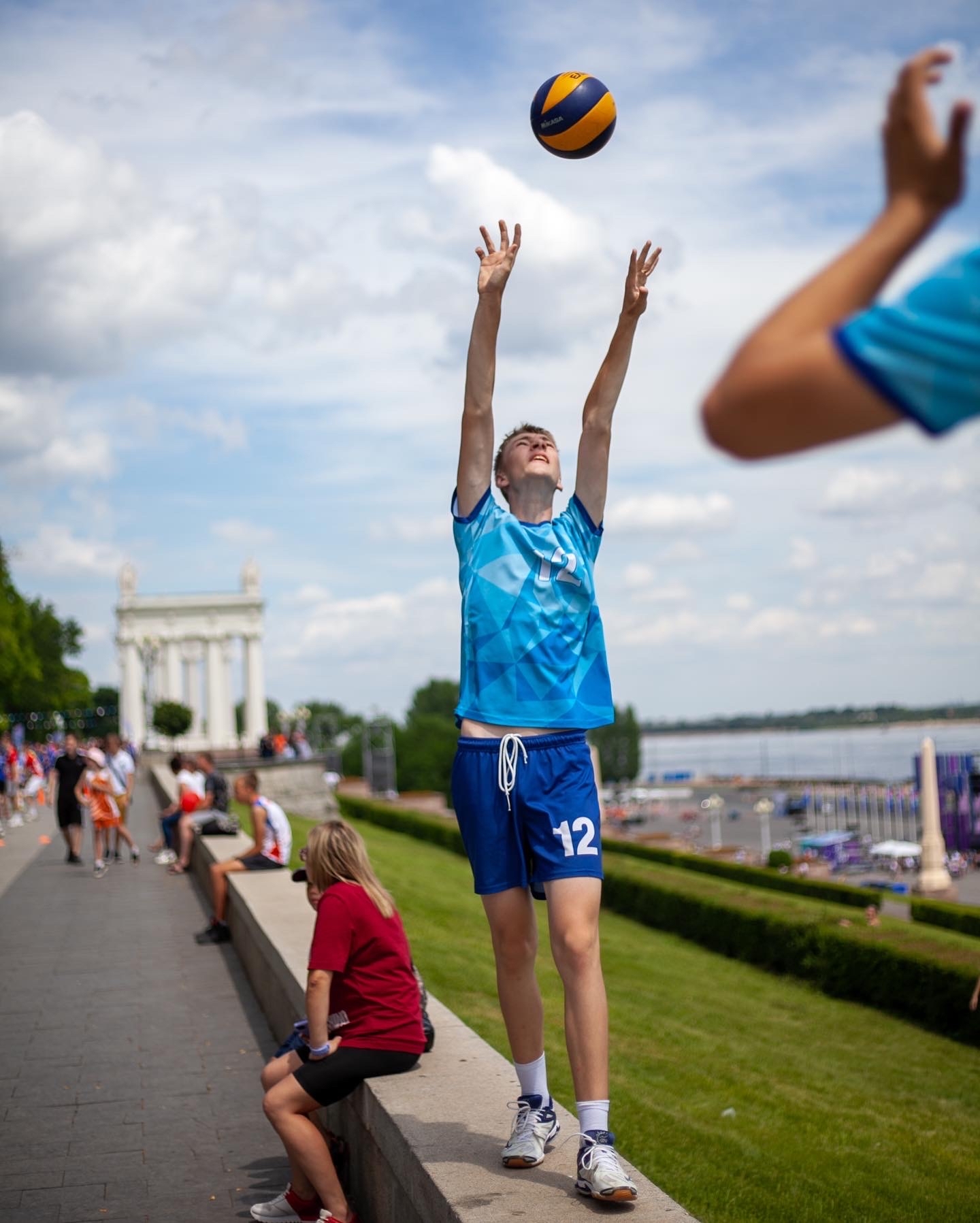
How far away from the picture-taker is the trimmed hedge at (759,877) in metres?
25.3

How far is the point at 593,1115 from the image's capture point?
3.66m

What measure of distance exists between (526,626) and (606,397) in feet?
2.53

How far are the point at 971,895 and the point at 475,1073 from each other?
3459 centimetres

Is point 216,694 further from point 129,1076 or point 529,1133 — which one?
point 529,1133

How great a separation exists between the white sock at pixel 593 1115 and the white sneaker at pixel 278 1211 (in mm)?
1846

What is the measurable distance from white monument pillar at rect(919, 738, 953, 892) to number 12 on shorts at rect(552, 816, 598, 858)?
30.1 metres

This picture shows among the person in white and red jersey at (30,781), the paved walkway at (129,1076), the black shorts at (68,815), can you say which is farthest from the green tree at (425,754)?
the paved walkway at (129,1076)

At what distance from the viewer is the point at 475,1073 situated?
5.03 m

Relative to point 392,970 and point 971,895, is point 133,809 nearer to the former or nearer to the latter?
point 971,895

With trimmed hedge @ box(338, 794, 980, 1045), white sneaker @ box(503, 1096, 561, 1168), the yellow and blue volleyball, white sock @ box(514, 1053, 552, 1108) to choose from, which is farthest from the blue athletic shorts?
trimmed hedge @ box(338, 794, 980, 1045)

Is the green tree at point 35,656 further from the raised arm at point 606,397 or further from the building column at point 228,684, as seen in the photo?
the raised arm at point 606,397

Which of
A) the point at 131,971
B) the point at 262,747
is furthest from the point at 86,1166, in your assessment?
the point at 262,747

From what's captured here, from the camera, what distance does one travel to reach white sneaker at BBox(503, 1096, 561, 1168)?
390cm

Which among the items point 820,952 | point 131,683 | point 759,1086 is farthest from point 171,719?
point 759,1086
